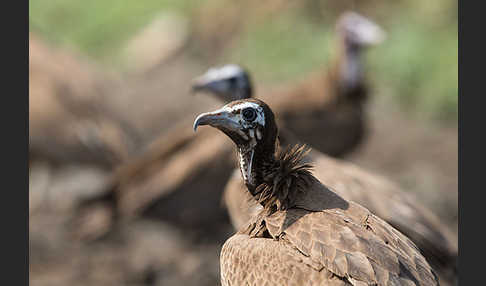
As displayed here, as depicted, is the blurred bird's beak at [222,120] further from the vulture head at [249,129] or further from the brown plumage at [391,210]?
the brown plumage at [391,210]

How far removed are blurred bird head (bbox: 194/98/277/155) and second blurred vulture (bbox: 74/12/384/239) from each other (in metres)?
2.62

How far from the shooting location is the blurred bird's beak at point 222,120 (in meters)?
2.94

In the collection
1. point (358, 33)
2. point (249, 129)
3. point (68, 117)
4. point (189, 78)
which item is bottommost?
point (249, 129)

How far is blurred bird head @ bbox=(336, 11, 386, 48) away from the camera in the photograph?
6771mm

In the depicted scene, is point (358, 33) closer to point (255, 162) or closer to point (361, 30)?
point (361, 30)

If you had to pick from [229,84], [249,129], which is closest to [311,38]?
[229,84]

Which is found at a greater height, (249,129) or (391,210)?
(249,129)

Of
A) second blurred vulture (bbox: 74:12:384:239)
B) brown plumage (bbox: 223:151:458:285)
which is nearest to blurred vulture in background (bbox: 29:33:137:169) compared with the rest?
second blurred vulture (bbox: 74:12:384:239)

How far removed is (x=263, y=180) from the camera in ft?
10.6

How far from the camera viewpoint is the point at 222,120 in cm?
298

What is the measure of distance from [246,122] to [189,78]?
289 inches

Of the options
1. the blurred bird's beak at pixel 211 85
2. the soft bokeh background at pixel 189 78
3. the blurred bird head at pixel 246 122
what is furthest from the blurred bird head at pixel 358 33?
the blurred bird head at pixel 246 122

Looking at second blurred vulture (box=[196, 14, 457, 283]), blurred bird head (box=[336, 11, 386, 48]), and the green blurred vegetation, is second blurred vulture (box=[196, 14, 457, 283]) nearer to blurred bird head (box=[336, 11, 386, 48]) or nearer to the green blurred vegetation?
blurred bird head (box=[336, 11, 386, 48])

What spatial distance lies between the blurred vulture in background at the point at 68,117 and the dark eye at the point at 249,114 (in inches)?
147
